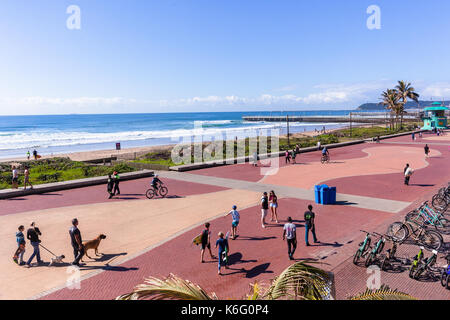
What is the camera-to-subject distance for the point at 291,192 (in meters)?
18.9

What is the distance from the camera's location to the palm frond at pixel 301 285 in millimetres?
3857

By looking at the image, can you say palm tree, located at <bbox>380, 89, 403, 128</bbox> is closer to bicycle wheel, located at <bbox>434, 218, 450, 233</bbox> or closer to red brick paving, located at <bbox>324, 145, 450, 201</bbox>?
red brick paving, located at <bbox>324, 145, 450, 201</bbox>

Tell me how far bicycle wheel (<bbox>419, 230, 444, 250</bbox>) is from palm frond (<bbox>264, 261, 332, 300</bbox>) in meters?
8.52

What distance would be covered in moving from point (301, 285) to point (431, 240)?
9.13 metres

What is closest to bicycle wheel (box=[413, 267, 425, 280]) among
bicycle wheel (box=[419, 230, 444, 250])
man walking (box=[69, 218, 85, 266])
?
bicycle wheel (box=[419, 230, 444, 250])

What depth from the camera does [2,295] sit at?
27.2 ft

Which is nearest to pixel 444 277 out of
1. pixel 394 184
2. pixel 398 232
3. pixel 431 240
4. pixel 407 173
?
pixel 431 240

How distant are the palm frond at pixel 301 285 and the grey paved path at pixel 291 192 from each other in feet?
41.0

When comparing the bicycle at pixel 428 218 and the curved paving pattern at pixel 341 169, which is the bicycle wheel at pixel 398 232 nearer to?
the bicycle at pixel 428 218

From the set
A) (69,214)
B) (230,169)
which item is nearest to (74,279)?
(69,214)

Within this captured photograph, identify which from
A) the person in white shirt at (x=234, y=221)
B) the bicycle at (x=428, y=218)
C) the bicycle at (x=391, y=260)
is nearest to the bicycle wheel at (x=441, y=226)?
the bicycle at (x=428, y=218)

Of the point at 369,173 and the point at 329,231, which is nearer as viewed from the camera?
the point at 329,231

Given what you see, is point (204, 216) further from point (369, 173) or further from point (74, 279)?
point (369, 173)
